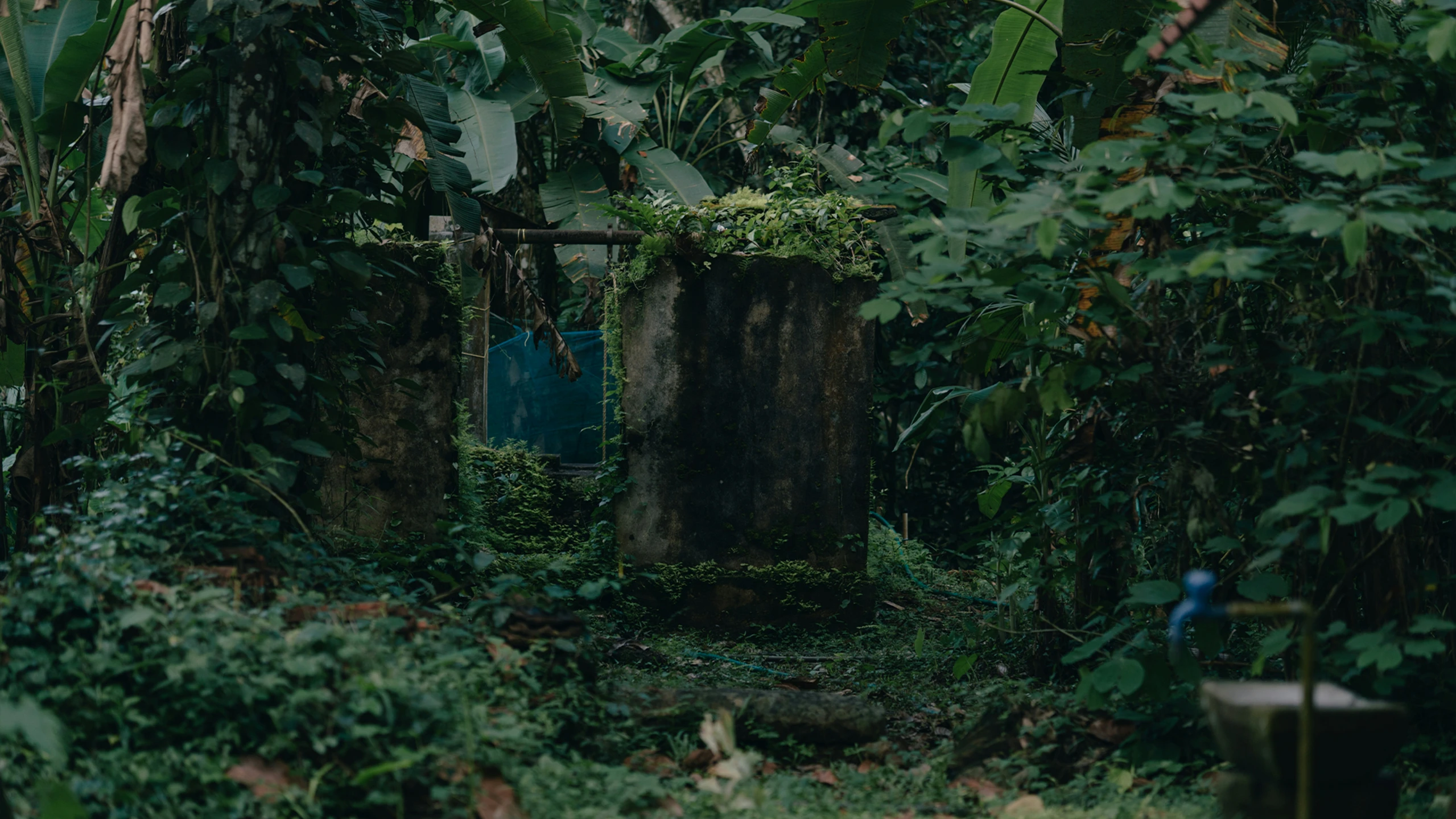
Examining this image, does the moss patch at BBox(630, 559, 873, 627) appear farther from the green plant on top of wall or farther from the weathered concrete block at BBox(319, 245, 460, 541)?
the green plant on top of wall

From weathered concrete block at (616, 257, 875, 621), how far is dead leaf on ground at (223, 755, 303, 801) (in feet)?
11.3

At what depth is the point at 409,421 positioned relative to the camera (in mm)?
5781

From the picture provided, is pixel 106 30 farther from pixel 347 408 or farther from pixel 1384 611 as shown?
pixel 1384 611

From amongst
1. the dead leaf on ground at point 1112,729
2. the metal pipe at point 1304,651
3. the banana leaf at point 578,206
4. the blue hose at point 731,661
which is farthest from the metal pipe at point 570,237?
the metal pipe at point 1304,651

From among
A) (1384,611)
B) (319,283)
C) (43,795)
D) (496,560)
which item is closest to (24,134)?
(319,283)

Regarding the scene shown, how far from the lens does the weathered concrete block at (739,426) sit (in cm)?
603

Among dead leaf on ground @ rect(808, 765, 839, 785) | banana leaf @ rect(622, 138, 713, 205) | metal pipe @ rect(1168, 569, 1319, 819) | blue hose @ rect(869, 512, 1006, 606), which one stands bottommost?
blue hose @ rect(869, 512, 1006, 606)

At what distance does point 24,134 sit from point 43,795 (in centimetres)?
330

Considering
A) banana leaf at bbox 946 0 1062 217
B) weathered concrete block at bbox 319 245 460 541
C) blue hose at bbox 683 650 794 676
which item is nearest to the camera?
blue hose at bbox 683 650 794 676

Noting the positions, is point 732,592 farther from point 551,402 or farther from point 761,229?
point 551,402

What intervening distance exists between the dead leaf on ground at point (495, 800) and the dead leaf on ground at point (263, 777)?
0.43 metres

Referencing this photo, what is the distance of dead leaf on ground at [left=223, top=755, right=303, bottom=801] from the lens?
257 centimetres

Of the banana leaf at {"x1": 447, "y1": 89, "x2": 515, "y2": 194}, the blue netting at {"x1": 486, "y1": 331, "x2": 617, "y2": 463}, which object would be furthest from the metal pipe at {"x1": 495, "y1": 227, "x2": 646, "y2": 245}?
the blue netting at {"x1": 486, "y1": 331, "x2": 617, "y2": 463}

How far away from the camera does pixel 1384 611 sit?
3.43 meters
